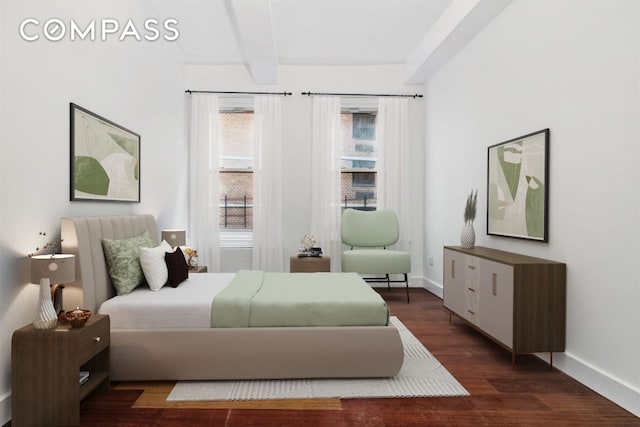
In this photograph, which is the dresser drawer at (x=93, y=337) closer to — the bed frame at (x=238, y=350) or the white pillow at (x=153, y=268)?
the bed frame at (x=238, y=350)

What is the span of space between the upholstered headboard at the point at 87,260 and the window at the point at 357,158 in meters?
3.46

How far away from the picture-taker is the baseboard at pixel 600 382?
2277mm

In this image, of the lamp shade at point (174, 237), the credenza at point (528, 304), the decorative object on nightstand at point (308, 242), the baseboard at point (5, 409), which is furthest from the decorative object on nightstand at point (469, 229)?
the baseboard at point (5, 409)

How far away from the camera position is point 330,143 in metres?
5.79

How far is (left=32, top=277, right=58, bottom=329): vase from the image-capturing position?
6.96 ft

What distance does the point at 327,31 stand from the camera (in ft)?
15.6

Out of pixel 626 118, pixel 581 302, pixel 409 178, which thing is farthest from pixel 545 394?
pixel 409 178

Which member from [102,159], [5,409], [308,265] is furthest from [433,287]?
[5,409]

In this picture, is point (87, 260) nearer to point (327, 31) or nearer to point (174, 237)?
point (174, 237)

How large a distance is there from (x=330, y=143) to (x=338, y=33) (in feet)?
4.78

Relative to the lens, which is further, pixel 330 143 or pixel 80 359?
pixel 330 143

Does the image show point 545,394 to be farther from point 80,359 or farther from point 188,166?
point 188,166

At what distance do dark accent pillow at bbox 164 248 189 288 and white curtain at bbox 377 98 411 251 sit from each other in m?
3.27

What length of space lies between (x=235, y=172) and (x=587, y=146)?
169 inches
